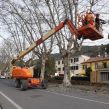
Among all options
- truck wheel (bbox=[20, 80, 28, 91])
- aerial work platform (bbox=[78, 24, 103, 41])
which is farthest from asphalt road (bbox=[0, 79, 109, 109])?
truck wheel (bbox=[20, 80, 28, 91])

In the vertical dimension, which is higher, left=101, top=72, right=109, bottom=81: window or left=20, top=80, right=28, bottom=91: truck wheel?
left=101, top=72, right=109, bottom=81: window

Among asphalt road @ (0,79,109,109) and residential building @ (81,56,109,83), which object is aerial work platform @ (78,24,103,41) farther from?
residential building @ (81,56,109,83)

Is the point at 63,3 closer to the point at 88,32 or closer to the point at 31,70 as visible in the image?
the point at 31,70

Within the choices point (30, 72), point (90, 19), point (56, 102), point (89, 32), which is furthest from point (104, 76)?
point (56, 102)

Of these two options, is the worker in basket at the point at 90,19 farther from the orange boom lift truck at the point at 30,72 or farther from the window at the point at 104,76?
the window at the point at 104,76

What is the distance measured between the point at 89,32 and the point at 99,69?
61665 mm

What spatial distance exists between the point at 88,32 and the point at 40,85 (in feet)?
39.8

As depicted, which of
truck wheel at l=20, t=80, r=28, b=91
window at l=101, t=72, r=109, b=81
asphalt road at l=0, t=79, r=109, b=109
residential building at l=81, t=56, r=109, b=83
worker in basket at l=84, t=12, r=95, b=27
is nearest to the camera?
asphalt road at l=0, t=79, r=109, b=109

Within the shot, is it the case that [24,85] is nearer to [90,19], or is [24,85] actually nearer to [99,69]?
[90,19]

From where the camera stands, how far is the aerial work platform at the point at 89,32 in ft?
73.8

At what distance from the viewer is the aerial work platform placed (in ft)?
73.8

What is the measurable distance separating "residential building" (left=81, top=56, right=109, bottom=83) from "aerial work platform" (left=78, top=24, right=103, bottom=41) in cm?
4173

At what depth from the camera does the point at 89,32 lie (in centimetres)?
2302

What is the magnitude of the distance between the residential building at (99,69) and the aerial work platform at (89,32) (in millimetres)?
41725
